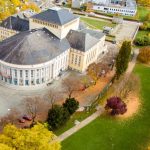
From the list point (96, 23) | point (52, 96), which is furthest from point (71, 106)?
point (96, 23)

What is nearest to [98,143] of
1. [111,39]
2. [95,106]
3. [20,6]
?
[95,106]

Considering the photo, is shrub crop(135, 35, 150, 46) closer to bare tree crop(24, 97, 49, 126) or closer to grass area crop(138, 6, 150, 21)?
grass area crop(138, 6, 150, 21)

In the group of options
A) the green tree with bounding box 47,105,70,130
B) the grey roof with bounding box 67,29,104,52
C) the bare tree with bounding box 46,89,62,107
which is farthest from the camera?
the grey roof with bounding box 67,29,104,52

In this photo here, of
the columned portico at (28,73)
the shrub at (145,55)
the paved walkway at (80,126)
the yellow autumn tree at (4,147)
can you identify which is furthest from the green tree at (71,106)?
the shrub at (145,55)

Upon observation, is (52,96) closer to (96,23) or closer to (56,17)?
(56,17)

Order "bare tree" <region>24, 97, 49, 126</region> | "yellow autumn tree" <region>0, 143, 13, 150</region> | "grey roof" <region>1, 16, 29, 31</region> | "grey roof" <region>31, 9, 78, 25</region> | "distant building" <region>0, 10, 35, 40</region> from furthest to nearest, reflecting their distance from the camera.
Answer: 1. "distant building" <region>0, 10, 35, 40</region>
2. "grey roof" <region>1, 16, 29, 31</region>
3. "grey roof" <region>31, 9, 78, 25</region>
4. "bare tree" <region>24, 97, 49, 126</region>
5. "yellow autumn tree" <region>0, 143, 13, 150</region>

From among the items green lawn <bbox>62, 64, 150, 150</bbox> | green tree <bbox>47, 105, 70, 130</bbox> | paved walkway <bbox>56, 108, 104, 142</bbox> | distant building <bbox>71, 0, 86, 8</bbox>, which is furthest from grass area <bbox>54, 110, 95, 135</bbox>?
distant building <bbox>71, 0, 86, 8</bbox>

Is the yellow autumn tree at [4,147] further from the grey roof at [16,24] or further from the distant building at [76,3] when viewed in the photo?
the distant building at [76,3]
